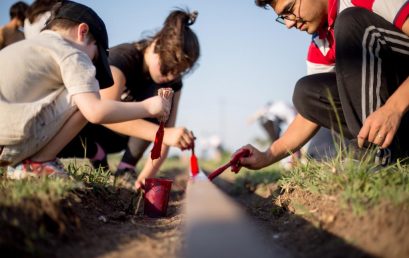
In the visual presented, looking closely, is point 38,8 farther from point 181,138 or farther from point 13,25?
point 181,138

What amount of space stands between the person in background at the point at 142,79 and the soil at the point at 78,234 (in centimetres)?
128

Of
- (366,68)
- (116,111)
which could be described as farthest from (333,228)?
(116,111)

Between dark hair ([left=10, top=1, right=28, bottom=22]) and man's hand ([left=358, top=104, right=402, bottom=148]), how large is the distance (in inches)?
155

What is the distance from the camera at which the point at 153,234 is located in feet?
6.01

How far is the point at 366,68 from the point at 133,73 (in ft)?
6.73

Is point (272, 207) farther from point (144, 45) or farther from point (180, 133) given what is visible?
point (144, 45)

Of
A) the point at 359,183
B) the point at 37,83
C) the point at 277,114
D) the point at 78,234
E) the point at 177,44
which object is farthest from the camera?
the point at 277,114

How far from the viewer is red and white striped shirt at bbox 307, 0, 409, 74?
86.7 inches

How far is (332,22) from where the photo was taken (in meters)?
2.66

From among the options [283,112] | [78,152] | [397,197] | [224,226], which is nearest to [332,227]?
[397,197]

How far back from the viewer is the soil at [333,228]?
1408 mm

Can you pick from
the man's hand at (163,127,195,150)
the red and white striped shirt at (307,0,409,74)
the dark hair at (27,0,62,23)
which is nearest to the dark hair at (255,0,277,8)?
the red and white striped shirt at (307,0,409,74)

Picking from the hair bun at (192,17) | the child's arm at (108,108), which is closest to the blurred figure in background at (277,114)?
the hair bun at (192,17)

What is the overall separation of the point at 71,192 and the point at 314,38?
1.93m
